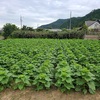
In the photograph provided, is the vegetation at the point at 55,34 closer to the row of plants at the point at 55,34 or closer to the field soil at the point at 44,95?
the row of plants at the point at 55,34

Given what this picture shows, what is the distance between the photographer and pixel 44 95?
13.2ft

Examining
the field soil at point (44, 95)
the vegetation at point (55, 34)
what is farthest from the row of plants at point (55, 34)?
the field soil at point (44, 95)

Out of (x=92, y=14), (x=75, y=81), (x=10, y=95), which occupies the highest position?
(x=92, y=14)

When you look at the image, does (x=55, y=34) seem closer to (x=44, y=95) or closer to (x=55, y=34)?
(x=55, y=34)

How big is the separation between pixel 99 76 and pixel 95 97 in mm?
614

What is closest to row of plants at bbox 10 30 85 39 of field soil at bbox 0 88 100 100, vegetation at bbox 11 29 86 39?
vegetation at bbox 11 29 86 39

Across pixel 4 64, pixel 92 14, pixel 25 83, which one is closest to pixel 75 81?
pixel 25 83

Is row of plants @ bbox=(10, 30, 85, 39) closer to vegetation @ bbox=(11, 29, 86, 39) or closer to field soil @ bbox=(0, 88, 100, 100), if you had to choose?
vegetation @ bbox=(11, 29, 86, 39)

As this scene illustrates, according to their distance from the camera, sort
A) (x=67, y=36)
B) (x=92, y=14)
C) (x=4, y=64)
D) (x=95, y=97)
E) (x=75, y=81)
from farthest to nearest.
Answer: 1. (x=92, y=14)
2. (x=67, y=36)
3. (x=4, y=64)
4. (x=75, y=81)
5. (x=95, y=97)

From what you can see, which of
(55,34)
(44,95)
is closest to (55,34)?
(55,34)

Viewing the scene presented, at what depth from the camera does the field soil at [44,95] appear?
154 inches

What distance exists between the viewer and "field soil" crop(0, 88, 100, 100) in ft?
12.9

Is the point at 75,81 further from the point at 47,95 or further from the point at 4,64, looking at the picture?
the point at 4,64

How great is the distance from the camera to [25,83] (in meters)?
4.36
